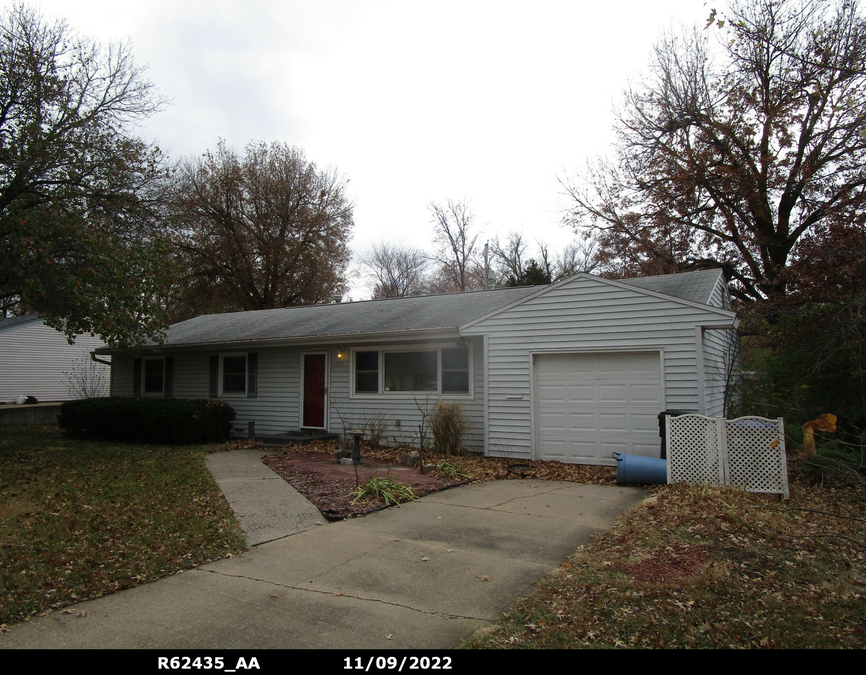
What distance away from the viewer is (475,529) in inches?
257

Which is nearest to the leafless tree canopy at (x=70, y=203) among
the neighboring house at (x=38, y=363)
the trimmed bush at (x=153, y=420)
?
the trimmed bush at (x=153, y=420)

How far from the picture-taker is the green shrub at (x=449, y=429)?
11.8 meters

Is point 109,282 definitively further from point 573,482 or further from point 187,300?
point 187,300

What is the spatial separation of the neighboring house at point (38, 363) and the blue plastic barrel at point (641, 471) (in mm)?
25783

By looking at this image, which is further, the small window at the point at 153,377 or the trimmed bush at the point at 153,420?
the small window at the point at 153,377

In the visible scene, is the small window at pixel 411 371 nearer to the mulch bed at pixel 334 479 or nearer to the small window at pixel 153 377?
the mulch bed at pixel 334 479

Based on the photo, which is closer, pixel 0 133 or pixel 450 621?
pixel 450 621

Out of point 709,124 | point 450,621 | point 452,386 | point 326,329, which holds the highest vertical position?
point 709,124

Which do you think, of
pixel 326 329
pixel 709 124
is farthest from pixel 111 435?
pixel 709 124

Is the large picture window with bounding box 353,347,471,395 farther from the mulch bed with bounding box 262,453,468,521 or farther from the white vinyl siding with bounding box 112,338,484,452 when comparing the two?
the mulch bed with bounding box 262,453,468,521

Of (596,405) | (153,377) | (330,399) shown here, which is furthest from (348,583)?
Result: (153,377)

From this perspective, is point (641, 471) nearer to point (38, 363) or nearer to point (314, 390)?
point (314, 390)

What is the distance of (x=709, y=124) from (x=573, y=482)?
16049 millimetres
